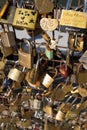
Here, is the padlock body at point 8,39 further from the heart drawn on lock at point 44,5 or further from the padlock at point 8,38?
the heart drawn on lock at point 44,5

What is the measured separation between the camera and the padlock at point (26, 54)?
1.64 meters

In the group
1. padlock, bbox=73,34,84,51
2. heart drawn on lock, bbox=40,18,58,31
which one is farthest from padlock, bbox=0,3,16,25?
padlock, bbox=73,34,84,51

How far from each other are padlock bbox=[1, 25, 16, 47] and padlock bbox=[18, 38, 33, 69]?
0.06m

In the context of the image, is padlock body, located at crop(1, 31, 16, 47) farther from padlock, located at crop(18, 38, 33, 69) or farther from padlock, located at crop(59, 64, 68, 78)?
padlock, located at crop(59, 64, 68, 78)

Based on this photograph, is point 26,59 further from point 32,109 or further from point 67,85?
A: point 32,109

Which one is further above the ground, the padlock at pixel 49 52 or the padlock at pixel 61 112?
the padlock at pixel 49 52

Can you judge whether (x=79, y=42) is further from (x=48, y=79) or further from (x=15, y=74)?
(x=15, y=74)

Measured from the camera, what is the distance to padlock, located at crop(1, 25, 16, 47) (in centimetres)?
162

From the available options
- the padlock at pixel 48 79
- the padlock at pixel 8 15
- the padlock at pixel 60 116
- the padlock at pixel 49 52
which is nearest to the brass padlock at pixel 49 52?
the padlock at pixel 49 52

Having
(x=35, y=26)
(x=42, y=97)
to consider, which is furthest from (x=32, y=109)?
(x=35, y=26)

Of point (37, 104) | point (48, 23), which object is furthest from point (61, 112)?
point (48, 23)

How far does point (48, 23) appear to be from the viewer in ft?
4.76

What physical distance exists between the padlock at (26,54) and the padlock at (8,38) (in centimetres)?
6

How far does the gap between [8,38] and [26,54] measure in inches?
4.7
